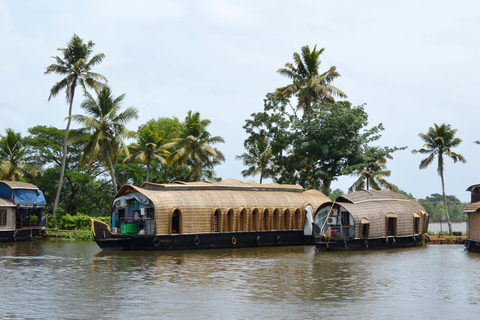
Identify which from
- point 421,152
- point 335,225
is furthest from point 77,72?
point 421,152

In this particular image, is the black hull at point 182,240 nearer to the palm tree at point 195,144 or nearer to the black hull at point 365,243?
the black hull at point 365,243

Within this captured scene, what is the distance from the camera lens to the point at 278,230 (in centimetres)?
3616

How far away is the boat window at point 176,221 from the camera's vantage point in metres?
31.5

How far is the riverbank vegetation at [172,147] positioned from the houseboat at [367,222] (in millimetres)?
8651

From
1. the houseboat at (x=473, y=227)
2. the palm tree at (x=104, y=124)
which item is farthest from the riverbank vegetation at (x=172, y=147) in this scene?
the houseboat at (x=473, y=227)

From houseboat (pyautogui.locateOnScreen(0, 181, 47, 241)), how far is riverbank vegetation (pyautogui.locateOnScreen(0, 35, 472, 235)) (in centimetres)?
298

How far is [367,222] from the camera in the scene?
31391 millimetres

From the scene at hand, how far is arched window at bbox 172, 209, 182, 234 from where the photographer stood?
103 feet

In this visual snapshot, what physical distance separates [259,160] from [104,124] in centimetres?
1878

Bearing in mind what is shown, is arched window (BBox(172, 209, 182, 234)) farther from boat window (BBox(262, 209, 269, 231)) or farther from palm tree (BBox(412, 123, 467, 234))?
palm tree (BBox(412, 123, 467, 234))

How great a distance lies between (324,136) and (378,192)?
414 inches

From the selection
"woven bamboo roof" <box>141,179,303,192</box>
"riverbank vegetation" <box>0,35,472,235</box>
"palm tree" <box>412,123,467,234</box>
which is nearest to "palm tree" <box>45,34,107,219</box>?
"riverbank vegetation" <box>0,35,472,235</box>

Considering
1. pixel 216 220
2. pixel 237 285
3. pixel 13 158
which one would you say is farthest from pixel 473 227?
pixel 13 158

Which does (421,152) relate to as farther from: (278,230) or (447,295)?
(447,295)
